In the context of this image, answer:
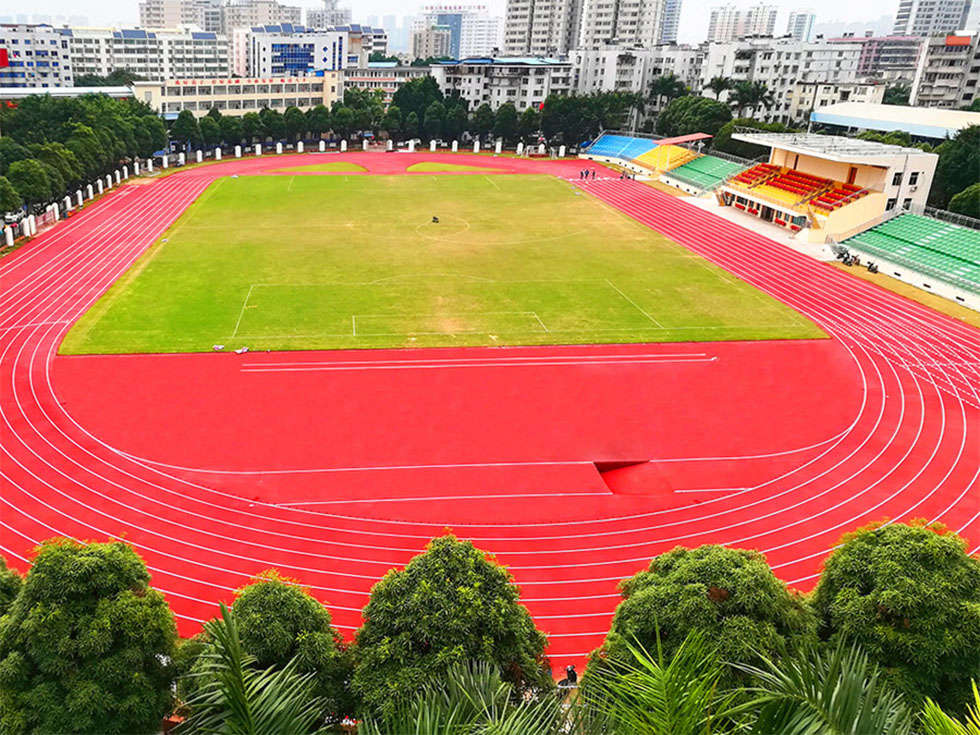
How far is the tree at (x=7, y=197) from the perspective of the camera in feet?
132

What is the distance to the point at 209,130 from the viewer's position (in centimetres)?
7075

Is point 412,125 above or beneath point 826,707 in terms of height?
above

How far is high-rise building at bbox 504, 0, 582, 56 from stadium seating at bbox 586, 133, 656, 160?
53.9 m

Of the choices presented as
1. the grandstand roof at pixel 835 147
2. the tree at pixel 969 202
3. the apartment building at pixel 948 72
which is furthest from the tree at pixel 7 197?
the apartment building at pixel 948 72

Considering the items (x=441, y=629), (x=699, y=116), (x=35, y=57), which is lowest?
(x=441, y=629)

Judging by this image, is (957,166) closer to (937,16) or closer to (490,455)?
(490,455)

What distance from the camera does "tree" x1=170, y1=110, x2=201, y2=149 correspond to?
68438mm

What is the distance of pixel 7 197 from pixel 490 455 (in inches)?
1375

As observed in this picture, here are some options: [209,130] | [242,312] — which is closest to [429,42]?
[209,130]

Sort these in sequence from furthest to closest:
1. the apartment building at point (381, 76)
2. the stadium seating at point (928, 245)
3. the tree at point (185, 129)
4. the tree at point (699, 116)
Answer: the apartment building at point (381, 76)
the tree at point (699, 116)
the tree at point (185, 129)
the stadium seating at point (928, 245)

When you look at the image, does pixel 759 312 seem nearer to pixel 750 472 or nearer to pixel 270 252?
pixel 750 472

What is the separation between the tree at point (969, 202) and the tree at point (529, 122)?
45.0 m

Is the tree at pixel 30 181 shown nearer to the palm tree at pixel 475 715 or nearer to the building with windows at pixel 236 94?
the building with windows at pixel 236 94

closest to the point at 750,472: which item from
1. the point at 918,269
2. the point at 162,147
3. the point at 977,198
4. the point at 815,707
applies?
the point at 815,707
